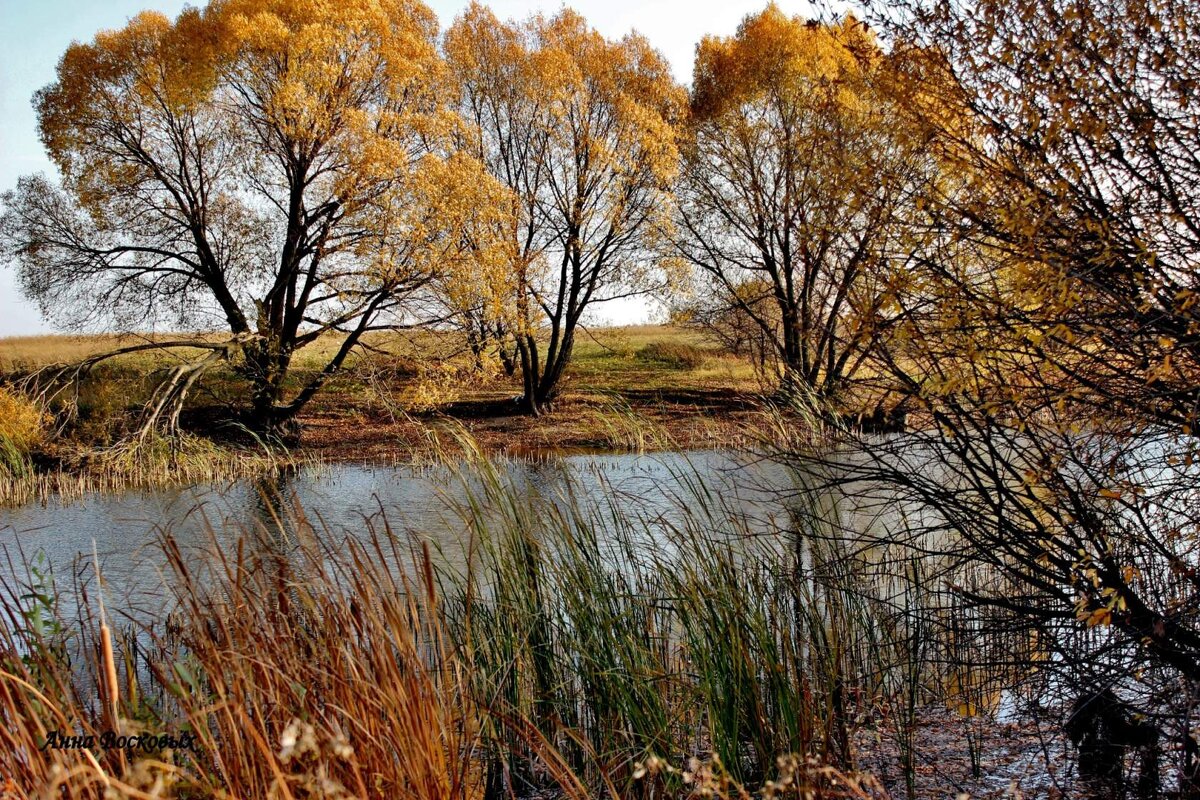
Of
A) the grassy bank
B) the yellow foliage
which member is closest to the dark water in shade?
the grassy bank

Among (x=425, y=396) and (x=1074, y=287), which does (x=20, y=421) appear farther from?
(x=1074, y=287)

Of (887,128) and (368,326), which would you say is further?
(368,326)

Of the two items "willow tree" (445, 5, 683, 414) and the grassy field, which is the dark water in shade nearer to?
the grassy field

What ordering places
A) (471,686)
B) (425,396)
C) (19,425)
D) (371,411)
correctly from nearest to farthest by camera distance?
(471,686) → (19,425) → (425,396) → (371,411)

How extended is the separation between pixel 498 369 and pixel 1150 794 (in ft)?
50.2

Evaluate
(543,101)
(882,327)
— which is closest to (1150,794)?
(882,327)

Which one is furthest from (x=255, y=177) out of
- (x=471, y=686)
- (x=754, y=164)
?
(x=471, y=686)

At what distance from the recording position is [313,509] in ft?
20.9

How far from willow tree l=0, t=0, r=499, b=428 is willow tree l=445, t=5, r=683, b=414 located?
7.41 feet

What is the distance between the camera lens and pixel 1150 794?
3.48 m

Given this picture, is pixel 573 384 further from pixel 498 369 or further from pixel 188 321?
pixel 188 321

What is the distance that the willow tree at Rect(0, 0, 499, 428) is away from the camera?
16.0 m

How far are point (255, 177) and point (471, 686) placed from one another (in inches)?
627

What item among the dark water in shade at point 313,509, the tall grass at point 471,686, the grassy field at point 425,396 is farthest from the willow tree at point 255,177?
the tall grass at point 471,686
